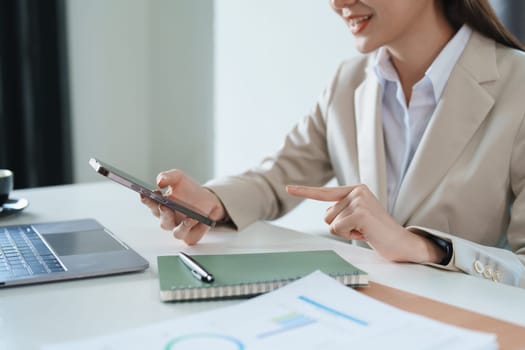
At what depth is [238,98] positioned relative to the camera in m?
2.88

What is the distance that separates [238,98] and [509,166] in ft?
5.70

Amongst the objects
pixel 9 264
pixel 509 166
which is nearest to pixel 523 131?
pixel 509 166

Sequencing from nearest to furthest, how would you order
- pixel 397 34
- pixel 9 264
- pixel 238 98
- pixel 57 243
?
1. pixel 9 264
2. pixel 57 243
3. pixel 397 34
4. pixel 238 98

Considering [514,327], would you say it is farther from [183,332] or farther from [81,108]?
[81,108]

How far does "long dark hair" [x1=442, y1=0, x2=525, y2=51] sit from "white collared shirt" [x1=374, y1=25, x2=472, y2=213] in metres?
0.03

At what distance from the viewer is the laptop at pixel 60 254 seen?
94 centimetres

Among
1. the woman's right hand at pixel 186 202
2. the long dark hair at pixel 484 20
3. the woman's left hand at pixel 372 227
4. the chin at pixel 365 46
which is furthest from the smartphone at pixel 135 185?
the long dark hair at pixel 484 20

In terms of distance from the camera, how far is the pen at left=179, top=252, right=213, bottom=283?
870mm

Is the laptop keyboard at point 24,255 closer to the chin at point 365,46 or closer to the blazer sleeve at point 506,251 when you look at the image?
the blazer sleeve at point 506,251

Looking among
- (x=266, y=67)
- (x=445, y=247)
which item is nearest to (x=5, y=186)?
(x=445, y=247)

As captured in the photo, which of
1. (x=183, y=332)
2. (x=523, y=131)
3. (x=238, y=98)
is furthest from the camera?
(x=238, y=98)

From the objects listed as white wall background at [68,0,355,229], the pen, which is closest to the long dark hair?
the pen

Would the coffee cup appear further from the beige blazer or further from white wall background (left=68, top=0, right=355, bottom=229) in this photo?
white wall background (left=68, top=0, right=355, bottom=229)

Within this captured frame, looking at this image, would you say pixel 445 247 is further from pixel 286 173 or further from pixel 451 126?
pixel 286 173
